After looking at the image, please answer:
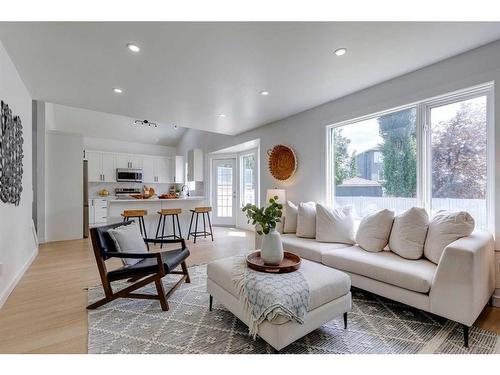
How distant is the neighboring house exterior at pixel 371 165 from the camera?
3.14 meters

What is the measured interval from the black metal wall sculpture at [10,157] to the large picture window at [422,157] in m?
3.97

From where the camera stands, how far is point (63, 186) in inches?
191

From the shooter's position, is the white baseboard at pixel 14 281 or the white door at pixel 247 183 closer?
the white baseboard at pixel 14 281

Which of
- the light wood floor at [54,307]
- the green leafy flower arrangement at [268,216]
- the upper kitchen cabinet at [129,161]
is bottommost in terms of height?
the light wood floor at [54,307]

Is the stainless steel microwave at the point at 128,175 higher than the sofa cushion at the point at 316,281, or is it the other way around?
the stainless steel microwave at the point at 128,175

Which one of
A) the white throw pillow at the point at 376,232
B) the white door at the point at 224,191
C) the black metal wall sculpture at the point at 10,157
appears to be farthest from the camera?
the white door at the point at 224,191

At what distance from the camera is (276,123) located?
15.2ft

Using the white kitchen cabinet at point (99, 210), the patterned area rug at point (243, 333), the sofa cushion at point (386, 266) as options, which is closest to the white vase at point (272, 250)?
the patterned area rug at point (243, 333)

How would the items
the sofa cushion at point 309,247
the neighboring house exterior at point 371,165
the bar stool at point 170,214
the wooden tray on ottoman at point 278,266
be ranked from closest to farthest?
the wooden tray on ottoman at point 278,266 → the sofa cushion at point 309,247 → the neighboring house exterior at point 371,165 → the bar stool at point 170,214

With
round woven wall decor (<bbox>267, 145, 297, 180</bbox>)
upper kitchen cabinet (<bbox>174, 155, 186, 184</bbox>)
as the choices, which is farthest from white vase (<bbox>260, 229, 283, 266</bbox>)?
upper kitchen cabinet (<bbox>174, 155, 186, 184</bbox>)

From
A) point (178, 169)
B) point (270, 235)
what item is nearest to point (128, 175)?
point (178, 169)

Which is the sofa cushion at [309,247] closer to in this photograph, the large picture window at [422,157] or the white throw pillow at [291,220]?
the white throw pillow at [291,220]

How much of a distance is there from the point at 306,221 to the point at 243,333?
1755mm

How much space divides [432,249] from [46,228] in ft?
20.5
